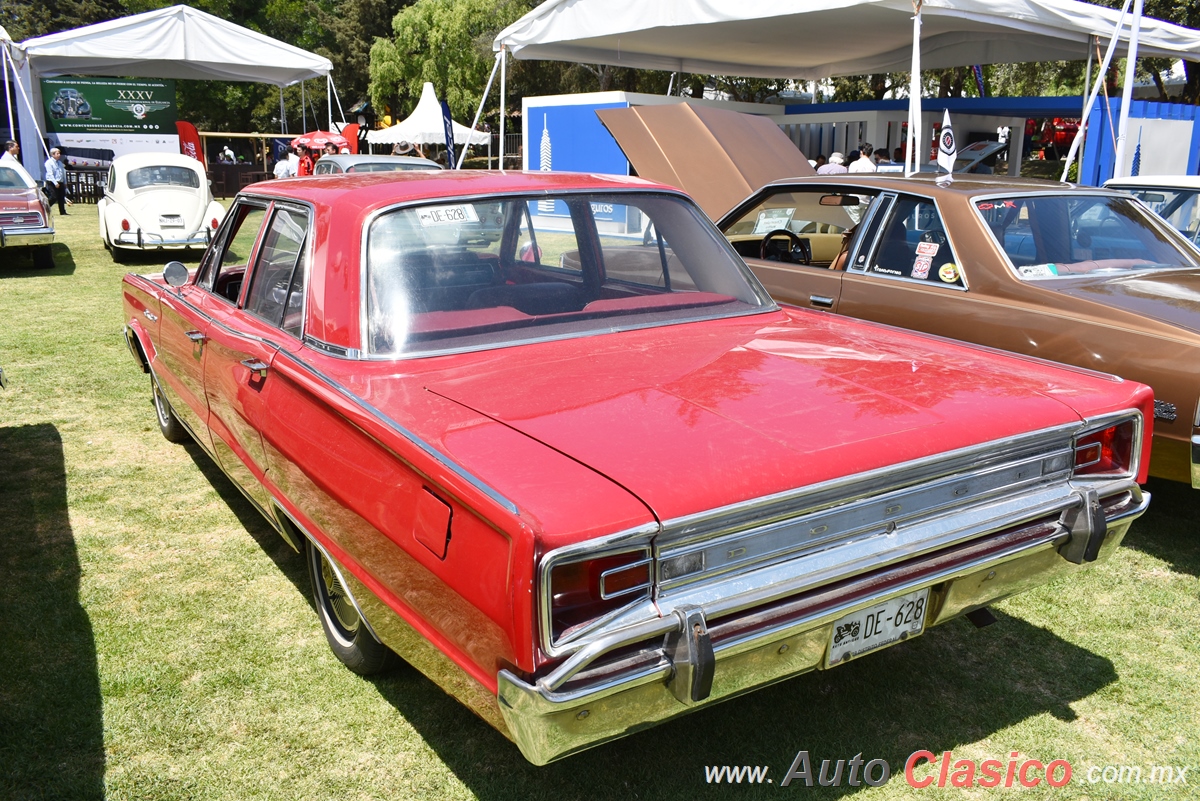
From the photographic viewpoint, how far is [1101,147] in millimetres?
12203

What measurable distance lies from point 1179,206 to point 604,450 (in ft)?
20.8

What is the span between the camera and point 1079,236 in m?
5.14

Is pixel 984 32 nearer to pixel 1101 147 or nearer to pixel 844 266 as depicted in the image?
pixel 1101 147

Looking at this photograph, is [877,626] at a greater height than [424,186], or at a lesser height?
lesser

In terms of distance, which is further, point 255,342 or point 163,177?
point 163,177

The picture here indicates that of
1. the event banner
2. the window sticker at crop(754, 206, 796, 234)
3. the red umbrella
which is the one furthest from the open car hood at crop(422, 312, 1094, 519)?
the event banner

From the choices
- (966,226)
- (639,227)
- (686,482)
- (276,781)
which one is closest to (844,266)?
(966,226)

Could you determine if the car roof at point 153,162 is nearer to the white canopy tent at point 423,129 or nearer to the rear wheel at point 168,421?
the rear wheel at point 168,421

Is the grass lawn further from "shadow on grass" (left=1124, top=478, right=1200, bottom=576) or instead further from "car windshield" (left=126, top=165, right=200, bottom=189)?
"car windshield" (left=126, top=165, right=200, bottom=189)

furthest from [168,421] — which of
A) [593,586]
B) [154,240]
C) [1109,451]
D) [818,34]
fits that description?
[818,34]

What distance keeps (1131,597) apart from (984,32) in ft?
40.2

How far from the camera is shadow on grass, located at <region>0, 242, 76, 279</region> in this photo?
1224cm

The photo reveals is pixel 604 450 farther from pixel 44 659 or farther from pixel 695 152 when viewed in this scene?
pixel 695 152

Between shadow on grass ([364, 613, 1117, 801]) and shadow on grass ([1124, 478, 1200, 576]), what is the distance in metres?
1.17
